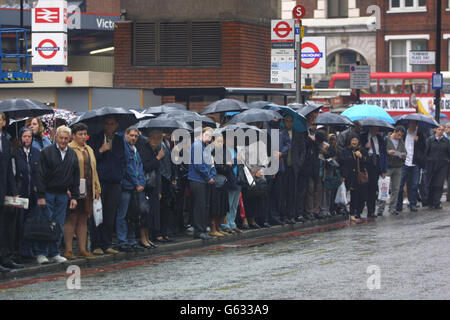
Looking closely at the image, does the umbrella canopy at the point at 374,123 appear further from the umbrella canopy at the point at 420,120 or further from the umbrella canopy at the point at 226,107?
the umbrella canopy at the point at 226,107

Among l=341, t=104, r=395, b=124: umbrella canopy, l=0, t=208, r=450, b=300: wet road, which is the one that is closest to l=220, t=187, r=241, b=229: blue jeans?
A: l=0, t=208, r=450, b=300: wet road

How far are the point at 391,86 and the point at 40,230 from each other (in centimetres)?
3386

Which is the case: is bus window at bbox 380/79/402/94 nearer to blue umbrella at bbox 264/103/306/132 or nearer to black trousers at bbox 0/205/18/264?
blue umbrella at bbox 264/103/306/132

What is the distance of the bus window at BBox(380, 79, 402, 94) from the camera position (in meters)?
44.1

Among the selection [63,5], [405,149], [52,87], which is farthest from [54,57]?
[405,149]

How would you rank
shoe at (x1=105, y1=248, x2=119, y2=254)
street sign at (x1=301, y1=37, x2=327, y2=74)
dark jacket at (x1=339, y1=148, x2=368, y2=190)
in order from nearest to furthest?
A: shoe at (x1=105, y1=248, x2=119, y2=254) → dark jacket at (x1=339, y1=148, x2=368, y2=190) → street sign at (x1=301, y1=37, x2=327, y2=74)

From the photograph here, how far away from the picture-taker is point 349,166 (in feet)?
61.4

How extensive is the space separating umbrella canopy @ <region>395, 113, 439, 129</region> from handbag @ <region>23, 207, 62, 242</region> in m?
10.7

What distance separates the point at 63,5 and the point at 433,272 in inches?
1133

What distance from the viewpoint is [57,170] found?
1273 cm

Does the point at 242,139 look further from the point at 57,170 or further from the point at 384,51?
the point at 384,51

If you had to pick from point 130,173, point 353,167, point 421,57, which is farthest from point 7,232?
point 421,57

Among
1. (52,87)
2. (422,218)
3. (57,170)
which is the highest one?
(52,87)
